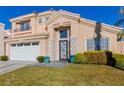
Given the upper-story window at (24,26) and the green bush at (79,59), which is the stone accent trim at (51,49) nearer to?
the green bush at (79,59)

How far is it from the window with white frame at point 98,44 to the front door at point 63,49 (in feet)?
10.5

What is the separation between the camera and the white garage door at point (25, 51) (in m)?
23.8

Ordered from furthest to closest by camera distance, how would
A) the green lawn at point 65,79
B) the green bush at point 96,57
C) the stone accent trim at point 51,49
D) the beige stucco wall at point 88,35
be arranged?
the stone accent trim at point 51,49, the beige stucco wall at point 88,35, the green bush at point 96,57, the green lawn at point 65,79

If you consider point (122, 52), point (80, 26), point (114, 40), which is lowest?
point (122, 52)

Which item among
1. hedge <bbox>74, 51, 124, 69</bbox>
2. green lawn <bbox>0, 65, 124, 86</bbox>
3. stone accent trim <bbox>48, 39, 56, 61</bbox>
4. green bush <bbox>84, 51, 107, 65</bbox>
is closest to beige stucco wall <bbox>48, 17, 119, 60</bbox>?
stone accent trim <bbox>48, 39, 56, 61</bbox>

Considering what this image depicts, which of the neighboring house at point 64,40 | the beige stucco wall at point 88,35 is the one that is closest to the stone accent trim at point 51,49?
the neighboring house at point 64,40

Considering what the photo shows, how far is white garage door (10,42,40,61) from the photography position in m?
23.8

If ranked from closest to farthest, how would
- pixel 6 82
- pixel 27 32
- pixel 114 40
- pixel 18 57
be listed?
pixel 6 82 → pixel 114 40 → pixel 18 57 → pixel 27 32

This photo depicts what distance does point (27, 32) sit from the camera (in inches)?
1214

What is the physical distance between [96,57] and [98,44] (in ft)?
7.96

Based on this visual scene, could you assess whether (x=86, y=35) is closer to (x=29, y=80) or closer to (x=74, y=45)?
(x=74, y=45)
